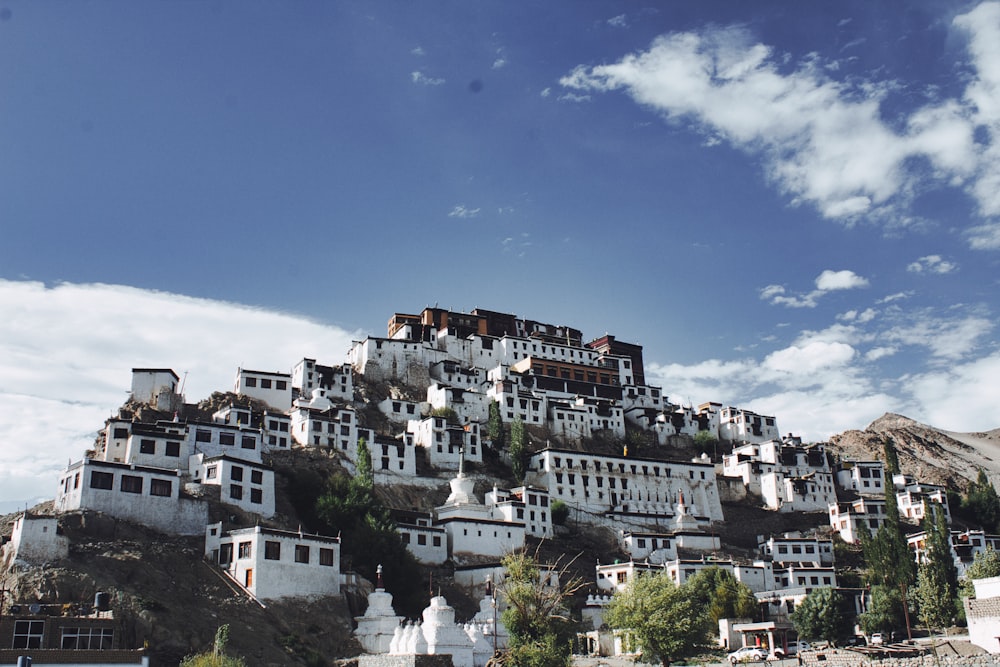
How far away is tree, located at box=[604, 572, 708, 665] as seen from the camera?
2202 inches

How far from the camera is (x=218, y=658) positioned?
4338 centimetres

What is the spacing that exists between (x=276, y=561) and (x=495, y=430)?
140 feet

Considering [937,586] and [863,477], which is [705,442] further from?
[937,586]

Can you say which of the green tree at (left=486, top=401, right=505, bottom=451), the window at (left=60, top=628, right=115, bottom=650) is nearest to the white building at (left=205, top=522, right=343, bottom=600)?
the window at (left=60, top=628, right=115, bottom=650)

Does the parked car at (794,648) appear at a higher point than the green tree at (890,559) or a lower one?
lower

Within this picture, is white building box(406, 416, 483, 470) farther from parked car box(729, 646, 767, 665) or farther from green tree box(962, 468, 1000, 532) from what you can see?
green tree box(962, 468, 1000, 532)

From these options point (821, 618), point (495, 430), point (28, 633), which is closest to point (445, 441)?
point (495, 430)

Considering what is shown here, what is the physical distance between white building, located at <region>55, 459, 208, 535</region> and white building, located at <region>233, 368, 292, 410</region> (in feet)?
105

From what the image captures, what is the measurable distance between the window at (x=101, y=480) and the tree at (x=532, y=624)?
23.6 m

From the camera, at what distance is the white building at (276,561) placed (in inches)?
2138

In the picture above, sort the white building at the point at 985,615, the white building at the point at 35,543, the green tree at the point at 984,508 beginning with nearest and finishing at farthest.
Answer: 1. the white building at the point at 35,543
2. the white building at the point at 985,615
3. the green tree at the point at 984,508

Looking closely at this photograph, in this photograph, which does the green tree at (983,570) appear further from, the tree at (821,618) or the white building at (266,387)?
the white building at (266,387)

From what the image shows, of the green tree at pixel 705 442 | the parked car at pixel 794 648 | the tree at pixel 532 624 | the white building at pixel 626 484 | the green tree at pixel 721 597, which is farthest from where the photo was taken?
the green tree at pixel 705 442

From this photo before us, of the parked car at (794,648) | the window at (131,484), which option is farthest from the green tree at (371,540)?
the parked car at (794,648)
